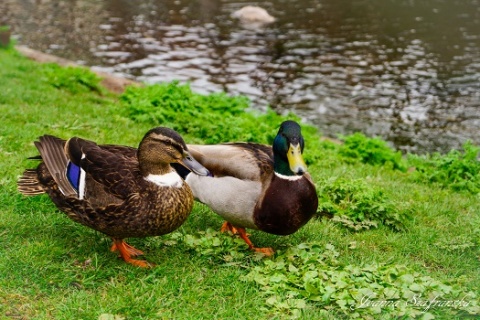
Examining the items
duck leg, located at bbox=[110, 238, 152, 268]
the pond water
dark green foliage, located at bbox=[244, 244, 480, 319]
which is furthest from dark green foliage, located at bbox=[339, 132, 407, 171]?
duck leg, located at bbox=[110, 238, 152, 268]

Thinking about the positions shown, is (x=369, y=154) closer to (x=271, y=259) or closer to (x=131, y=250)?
(x=271, y=259)

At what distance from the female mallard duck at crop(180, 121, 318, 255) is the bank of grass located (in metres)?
0.24


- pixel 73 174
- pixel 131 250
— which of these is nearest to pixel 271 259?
pixel 131 250

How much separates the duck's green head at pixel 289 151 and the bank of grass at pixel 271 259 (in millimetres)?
593

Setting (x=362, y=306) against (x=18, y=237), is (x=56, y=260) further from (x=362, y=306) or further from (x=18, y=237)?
(x=362, y=306)

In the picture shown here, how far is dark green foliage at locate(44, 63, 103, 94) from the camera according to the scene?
9.16 meters

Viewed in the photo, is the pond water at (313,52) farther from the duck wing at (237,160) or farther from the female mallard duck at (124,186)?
the female mallard duck at (124,186)

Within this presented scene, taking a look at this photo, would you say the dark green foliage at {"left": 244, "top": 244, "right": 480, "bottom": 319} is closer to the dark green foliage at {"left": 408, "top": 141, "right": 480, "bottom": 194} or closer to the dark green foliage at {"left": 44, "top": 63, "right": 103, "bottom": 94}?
the dark green foliage at {"left": 408, "top": 141, "right": 480, "bottom": 194}

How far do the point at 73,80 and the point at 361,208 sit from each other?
5782 mm

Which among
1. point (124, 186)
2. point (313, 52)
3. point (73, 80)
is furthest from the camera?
point (313, 52)

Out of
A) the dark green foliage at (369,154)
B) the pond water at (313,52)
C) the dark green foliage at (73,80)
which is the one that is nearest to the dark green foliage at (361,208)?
the dark green foliage at (369,154)

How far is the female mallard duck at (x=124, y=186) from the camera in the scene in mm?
3910

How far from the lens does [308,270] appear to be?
4055 mm

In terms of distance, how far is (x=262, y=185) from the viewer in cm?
439
